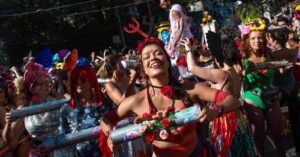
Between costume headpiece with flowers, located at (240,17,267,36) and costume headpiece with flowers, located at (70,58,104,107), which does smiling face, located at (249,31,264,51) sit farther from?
costume headpiece with flowers, located at (70,58,104,107)

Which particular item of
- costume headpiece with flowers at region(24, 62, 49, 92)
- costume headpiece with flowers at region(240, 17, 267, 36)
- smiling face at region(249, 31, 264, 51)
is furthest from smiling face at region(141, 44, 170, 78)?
costume headpiece with flowers at region(240, 17, 267, 36)

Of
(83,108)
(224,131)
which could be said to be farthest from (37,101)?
(224,131)

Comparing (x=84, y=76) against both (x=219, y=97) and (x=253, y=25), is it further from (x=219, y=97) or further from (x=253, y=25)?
(x=253, y=25)

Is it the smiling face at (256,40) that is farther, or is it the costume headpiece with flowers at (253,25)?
the costume headpiece with flowers at (253,25)

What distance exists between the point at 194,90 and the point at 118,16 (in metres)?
27.6

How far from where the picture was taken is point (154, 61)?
3111 millimetres

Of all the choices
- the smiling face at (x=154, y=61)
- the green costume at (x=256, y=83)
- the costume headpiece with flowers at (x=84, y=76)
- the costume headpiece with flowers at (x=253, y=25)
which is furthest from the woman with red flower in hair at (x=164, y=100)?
the costume headpiece with flowers at (x=253, y=25)

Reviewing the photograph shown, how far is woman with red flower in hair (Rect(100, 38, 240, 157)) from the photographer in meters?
3.10

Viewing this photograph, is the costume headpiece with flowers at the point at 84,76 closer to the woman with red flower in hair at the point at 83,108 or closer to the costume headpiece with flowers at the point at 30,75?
the woman with red flower in hair at the point at 83,108

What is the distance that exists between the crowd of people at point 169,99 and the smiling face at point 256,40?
1 cm

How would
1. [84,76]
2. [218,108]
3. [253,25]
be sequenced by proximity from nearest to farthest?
[218,108] → [84,76] → [253,25]

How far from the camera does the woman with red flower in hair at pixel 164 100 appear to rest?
10.2 ft

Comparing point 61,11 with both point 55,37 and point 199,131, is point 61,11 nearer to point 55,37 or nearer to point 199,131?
point 55,37

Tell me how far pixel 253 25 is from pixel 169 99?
8.27 ft
